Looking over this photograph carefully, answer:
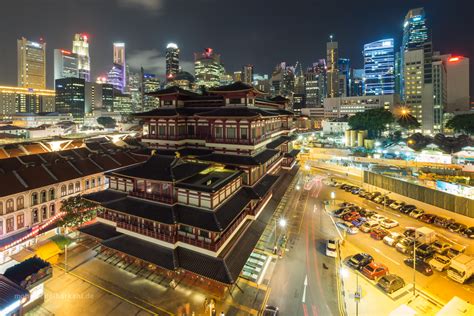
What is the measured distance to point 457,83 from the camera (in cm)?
14975

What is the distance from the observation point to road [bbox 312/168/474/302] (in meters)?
24.9

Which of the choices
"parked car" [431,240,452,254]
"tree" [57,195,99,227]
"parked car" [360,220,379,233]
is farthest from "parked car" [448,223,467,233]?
"tree" [57,195,99,227]

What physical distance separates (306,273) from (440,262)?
1643 centimetres

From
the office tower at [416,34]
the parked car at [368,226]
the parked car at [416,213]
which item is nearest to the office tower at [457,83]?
the office tower at [416,34]

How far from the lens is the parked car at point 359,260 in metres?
28.4

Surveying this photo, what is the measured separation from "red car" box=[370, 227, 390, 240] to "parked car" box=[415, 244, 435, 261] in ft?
15.0

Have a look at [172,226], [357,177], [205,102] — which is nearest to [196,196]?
[172,226]

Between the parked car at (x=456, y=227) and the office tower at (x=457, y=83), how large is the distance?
151591 millimetres

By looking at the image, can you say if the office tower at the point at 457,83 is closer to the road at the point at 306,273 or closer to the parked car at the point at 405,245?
the parked car at the point at 405,245

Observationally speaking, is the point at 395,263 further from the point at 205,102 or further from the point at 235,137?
the point at 205,102

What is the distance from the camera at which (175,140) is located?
33875mm

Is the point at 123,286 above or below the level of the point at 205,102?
below

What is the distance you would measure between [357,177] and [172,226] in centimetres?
6042

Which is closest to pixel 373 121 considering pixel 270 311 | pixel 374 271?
pixel 374 271
